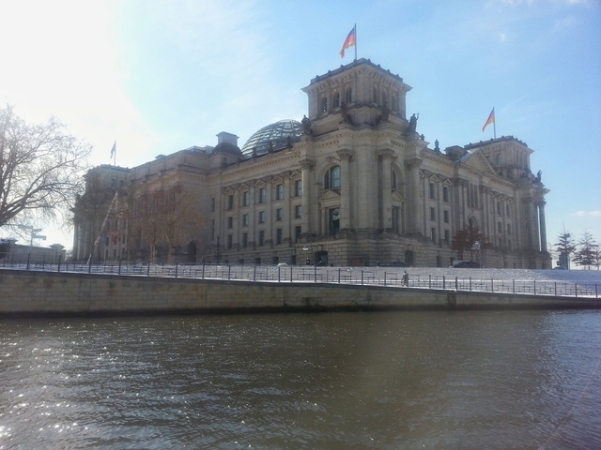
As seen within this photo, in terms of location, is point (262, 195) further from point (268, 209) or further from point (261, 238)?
point (261, 238)

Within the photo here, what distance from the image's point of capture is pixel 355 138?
6762 cm

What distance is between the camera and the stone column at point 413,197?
6975cm

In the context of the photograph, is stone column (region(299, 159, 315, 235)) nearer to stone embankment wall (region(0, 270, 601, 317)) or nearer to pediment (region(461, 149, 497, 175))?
pediment (region(461, 149, 497, 175))

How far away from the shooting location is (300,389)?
1305cm

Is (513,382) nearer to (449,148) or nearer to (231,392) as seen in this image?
(231,392)

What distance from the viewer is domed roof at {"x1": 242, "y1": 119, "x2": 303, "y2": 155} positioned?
94625 mm

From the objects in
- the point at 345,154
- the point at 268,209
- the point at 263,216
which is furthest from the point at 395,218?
the point at 263,216

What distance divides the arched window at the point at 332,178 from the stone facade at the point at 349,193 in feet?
0.49

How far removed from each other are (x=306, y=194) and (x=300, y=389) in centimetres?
5828

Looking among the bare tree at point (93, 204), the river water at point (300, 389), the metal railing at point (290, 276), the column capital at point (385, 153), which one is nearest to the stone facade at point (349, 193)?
the column capital at point (385, 153)

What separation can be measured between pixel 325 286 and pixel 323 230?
3693 cm

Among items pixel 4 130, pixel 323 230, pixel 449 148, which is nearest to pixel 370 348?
pixel 4 130

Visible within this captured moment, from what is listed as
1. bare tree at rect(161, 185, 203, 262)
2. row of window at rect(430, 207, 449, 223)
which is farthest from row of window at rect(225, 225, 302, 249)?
row of window at rect(430, 207, 449, 223)

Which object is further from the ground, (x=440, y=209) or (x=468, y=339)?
(x=440, y=209)
